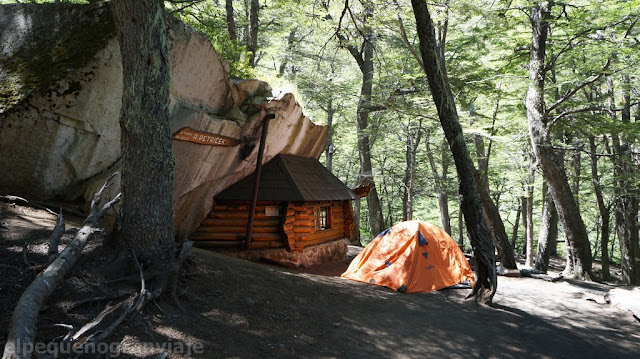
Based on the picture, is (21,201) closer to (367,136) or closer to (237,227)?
(237,227)

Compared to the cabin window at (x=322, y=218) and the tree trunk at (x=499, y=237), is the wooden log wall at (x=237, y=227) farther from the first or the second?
the tree trunk at (x=499, y=237)

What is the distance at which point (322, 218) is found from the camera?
14.2 meters

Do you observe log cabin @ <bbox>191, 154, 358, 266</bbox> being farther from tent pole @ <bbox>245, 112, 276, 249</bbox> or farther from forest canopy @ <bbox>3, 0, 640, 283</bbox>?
forest canopy @ <bbox>3, 0, 640, 283</bbox>

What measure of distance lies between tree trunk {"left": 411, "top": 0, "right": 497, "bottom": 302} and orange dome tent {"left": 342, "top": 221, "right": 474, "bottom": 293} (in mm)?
1453

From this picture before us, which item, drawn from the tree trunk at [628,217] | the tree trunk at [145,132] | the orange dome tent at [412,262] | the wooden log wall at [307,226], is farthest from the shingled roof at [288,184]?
the tree trunk at [628,217]

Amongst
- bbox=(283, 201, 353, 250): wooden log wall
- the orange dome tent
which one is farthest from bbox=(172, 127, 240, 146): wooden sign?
the orange dome tent

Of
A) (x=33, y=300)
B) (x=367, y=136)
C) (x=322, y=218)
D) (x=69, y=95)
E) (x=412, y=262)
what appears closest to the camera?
(x=33, y=300)

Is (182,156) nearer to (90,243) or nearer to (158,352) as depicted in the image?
(90,243)

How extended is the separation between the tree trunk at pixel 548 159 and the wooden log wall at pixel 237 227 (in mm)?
8253

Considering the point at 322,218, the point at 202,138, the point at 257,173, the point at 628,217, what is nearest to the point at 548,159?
the point at 628,217

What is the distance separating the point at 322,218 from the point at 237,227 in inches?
145

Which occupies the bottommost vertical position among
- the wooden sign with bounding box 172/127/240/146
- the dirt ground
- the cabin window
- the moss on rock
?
the dirt ground

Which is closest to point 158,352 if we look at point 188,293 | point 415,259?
point 188,293

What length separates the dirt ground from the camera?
4.15 metres
